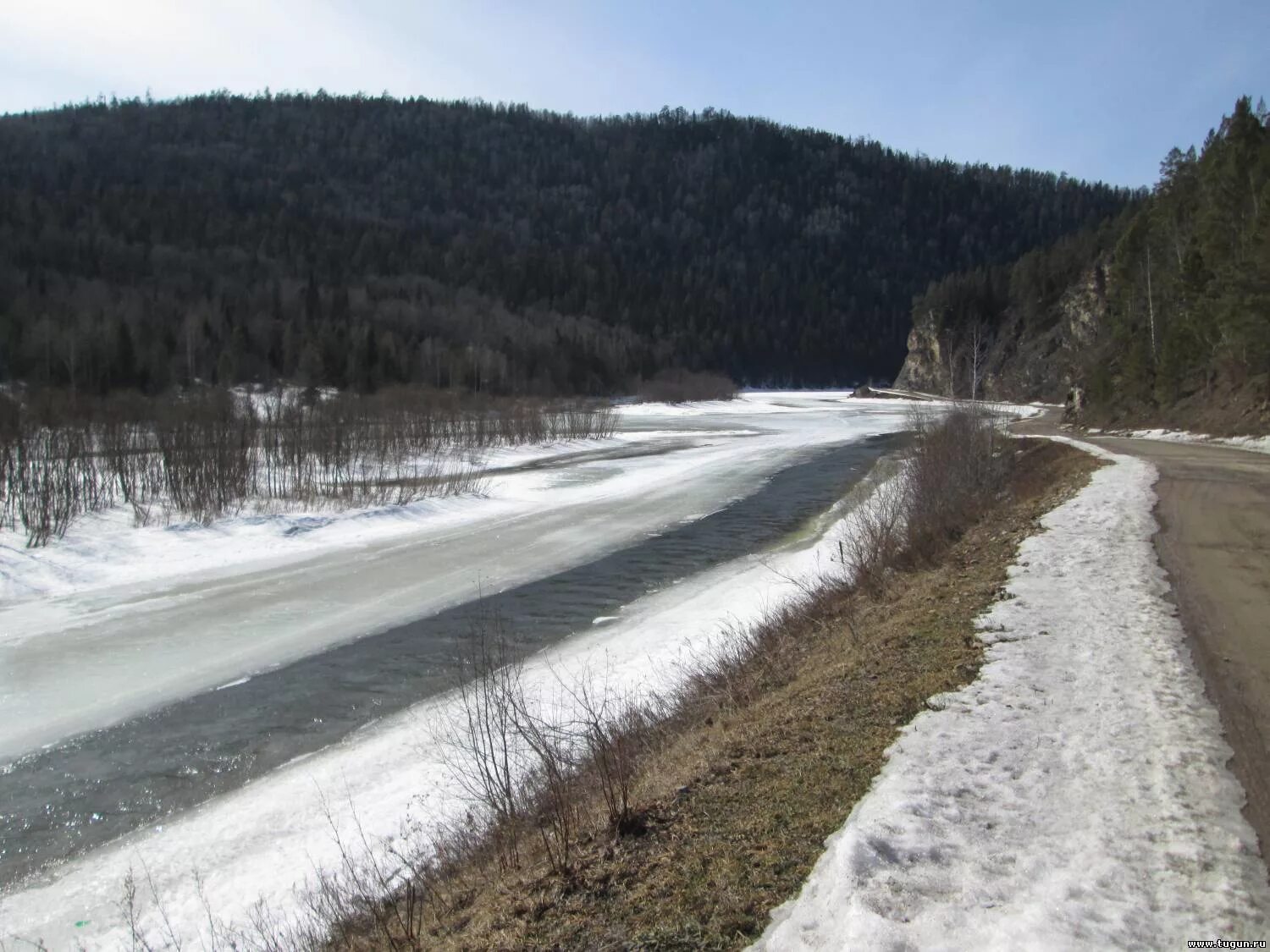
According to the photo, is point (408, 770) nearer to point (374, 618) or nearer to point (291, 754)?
point (291, 754)

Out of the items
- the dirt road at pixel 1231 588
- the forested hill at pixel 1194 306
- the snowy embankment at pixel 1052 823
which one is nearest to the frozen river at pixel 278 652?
the snowy embankment at pixel 1052 823

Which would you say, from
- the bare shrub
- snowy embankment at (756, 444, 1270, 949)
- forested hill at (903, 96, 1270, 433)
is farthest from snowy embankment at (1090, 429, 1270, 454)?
the bare shrub

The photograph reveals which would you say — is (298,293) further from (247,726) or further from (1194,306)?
(247,726)

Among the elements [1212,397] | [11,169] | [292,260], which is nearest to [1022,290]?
[1212,397]

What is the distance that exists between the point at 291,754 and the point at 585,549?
1147 centimetres

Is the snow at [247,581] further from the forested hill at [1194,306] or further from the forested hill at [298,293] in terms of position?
the forested hill at [298,293]

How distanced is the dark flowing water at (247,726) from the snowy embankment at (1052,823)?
660 centimetres

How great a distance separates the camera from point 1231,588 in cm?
884

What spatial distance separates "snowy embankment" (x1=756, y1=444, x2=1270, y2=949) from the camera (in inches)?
140

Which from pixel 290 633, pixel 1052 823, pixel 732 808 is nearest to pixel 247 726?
pixel 290 633

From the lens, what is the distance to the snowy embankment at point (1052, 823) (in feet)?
11.6

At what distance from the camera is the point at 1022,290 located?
312 feet

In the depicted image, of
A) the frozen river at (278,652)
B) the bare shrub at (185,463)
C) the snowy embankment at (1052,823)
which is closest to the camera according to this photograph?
the snowy embankment at (1052,823)

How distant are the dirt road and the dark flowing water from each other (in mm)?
8349
